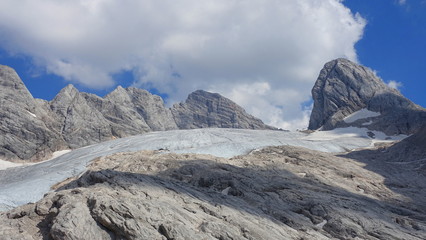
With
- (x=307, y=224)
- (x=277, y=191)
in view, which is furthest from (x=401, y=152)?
(x=307, y=224)

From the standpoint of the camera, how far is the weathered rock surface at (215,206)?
55.1 ft

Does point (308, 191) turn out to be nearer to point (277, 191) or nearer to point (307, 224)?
point (277, 191)

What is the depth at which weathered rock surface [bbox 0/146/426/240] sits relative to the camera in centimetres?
1680

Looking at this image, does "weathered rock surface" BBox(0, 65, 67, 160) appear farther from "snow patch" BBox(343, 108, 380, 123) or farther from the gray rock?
"snow patch" BBox(343, 108, 380, 123)

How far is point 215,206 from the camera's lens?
70.3 feet

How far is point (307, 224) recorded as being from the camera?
21.7 m

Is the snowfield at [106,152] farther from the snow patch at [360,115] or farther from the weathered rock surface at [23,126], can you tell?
the weathered rock surface at [23,126]

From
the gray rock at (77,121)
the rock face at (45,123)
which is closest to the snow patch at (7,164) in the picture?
the rock face at (45,123)

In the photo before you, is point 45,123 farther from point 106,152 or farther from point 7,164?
point 106,152

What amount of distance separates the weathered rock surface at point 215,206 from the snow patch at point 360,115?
8061 cm

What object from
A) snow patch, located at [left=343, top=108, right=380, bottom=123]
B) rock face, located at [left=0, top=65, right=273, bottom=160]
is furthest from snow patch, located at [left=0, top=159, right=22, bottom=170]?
snow patch, located at [left=343, top=108, right=380, bottom=123]

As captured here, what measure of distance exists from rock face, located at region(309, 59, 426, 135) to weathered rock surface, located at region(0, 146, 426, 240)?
2855 inches

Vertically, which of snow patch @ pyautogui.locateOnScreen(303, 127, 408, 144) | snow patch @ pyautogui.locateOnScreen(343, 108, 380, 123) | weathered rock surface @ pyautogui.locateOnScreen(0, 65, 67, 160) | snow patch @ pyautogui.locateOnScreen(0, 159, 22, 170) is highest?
snow patch @ pyautogui.locateOnScreen(343, 108, 380, 123)

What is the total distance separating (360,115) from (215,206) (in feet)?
351
